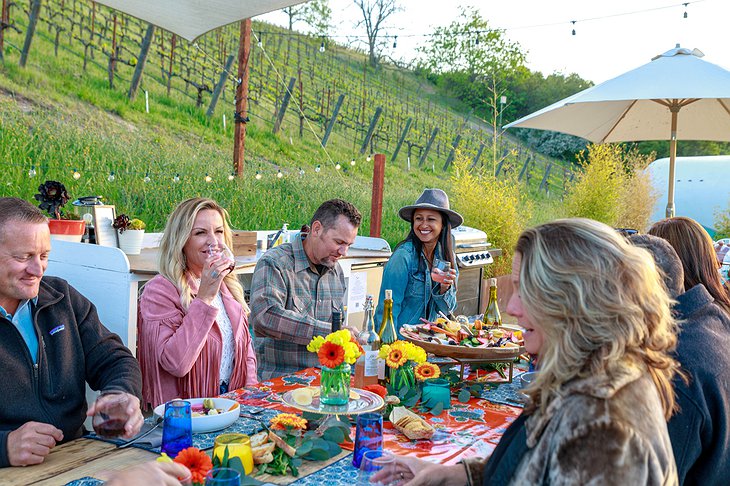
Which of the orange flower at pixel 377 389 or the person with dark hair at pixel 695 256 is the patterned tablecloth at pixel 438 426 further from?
the person with dark hair at pixel 695 256

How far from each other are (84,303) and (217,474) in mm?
1385

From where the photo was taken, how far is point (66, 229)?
3713 mm

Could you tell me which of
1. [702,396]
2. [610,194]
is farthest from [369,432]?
[610,194]

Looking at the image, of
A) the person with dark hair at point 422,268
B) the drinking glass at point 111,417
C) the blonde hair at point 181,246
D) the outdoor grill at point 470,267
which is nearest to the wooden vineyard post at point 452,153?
the outdoor grill at point 470,267

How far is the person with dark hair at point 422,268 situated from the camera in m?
4.20

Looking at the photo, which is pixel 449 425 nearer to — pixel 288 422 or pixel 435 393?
pixel 435 393

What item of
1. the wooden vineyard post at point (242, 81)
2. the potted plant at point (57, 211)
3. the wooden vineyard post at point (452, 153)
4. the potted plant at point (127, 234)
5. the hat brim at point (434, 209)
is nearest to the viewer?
the potted plant at point (57, 211)

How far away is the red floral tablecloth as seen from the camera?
78.0 inches

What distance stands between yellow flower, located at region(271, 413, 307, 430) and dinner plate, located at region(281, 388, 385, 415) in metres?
0.08

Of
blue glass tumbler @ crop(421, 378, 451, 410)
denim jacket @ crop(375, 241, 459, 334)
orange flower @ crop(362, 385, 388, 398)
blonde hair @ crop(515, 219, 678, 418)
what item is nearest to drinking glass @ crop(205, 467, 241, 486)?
blonde hair @ crop(515, 219, 678, 418)

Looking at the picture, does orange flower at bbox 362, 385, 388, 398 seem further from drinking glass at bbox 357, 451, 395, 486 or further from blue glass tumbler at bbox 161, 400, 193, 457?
drinking glass at bbox 357, 451, 395, 486

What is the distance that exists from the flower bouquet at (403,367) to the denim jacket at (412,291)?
66.6 inches

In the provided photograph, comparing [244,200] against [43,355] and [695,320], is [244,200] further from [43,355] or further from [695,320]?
[695,320]

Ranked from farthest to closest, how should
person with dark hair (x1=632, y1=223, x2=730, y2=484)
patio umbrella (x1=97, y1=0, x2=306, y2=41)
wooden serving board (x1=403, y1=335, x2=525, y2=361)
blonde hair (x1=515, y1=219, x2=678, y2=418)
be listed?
patio umbrella (x1=97, y1=0, x2=306, y2=41) → wooden serving board (x1=403, y1=335, x2=525, y2=361) → person with dark hair (x1=632, y1=223, x2=730, y2=484) → blonde hair (x1=515, y1=219, x2=678, y2=418)
